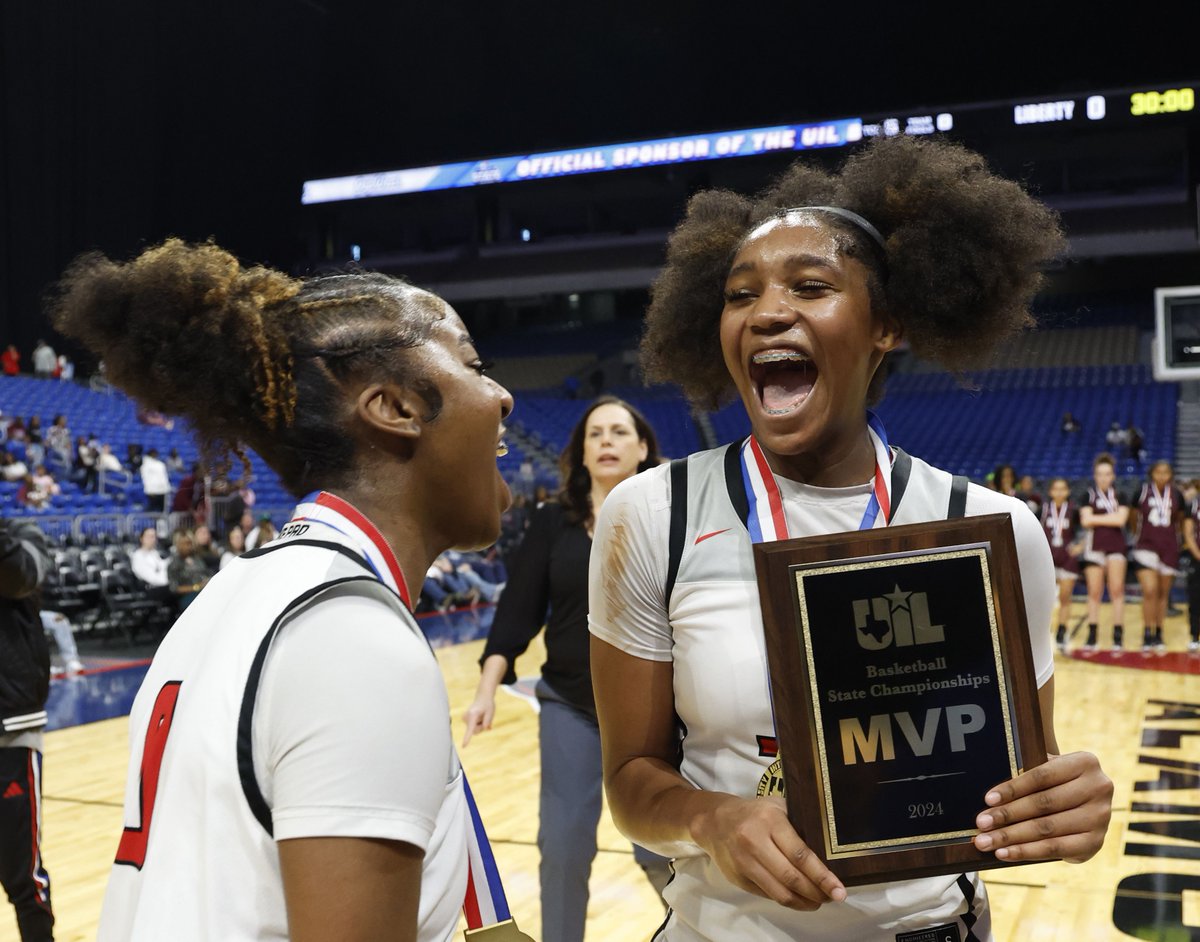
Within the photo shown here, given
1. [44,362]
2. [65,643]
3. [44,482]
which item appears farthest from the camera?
[44,362]

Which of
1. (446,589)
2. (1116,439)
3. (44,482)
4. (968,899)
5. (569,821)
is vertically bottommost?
(446,589)

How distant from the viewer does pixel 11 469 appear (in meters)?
11.9

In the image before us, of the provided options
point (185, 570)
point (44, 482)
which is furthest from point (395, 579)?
point (44, 482)

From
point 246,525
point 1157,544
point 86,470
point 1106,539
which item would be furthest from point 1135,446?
point 86,470

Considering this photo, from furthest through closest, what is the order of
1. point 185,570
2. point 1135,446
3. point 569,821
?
point 1135,446
point 185,570
point 569,821

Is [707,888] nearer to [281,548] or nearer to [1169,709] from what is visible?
[281,548]

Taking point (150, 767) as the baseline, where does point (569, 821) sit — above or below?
below

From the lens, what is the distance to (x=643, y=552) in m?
1.56

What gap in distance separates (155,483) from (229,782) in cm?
1262

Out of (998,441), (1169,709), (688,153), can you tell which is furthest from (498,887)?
(688,153)

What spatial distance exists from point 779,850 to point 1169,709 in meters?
7.20

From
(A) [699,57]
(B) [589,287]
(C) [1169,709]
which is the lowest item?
(C) [1169,709]

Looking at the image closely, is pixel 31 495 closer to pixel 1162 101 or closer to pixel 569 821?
pixel 569 821

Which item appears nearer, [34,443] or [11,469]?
[11,469]
